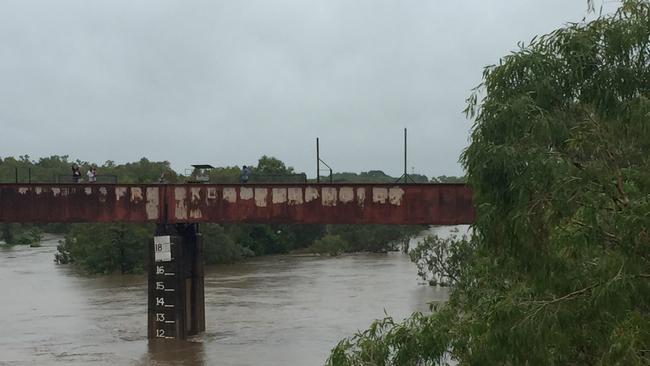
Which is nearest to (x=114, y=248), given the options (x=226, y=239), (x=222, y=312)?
(x=226, y=239)

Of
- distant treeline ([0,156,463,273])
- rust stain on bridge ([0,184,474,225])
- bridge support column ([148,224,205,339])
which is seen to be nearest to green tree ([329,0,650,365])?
rust stain on bridge ([0,184,474,225])

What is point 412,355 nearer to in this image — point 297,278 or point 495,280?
point 495,280

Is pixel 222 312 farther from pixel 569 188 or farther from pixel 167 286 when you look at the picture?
pixel 569 188

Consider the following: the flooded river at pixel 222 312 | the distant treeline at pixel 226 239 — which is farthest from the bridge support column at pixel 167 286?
the distant treeline at pixel 226 239

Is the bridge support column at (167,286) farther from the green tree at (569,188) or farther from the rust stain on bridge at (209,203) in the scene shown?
the green tree at (569,188)

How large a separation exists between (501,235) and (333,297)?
35.8 m

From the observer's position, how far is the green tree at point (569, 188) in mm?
8391

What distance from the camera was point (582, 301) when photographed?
8.48 meters

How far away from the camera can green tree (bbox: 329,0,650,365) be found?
839 cm

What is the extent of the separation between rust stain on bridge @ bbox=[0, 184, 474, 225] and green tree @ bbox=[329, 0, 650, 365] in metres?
18.1

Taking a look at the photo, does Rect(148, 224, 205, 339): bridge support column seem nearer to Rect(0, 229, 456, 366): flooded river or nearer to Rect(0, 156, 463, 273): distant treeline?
Rect(0, 229, 456, 366): flooded river

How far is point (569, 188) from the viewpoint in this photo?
845 cm

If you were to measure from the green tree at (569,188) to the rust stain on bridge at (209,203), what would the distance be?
18.1 m

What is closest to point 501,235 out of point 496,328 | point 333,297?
point 496,328
